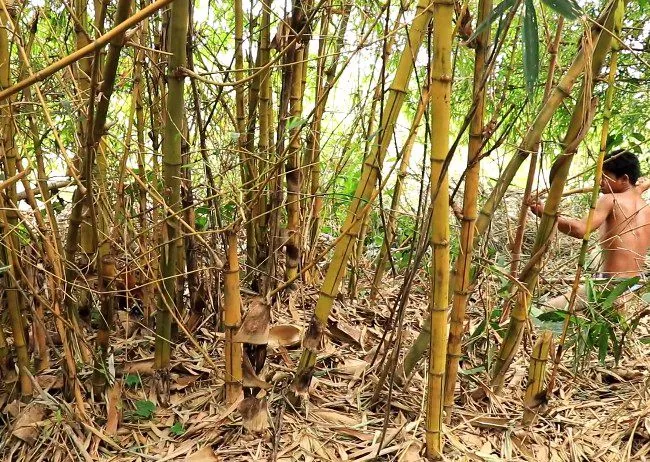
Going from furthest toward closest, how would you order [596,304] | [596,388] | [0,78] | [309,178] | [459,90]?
[459,90] → [309,178] → [596,388] → [596,304] → [0,78]

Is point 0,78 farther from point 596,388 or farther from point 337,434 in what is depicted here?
point 596,388

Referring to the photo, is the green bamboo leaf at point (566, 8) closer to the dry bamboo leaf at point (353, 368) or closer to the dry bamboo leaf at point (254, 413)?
the dry bamboo leaf at point (254, 413)

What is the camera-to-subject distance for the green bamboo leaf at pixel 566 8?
52cm

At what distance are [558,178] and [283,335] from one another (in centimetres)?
72

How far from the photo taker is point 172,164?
3.36ft

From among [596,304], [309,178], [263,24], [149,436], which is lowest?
[149,436]

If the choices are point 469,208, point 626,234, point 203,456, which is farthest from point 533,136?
point 626,234

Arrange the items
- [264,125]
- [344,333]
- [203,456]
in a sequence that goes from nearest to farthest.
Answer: [203,456] → [264,125] → [344,333]

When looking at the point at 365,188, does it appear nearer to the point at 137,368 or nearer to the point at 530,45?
the point at 530,45

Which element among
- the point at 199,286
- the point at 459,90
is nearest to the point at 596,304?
the point at 199,286

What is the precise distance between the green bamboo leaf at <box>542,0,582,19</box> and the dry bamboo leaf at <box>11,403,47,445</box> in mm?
1175

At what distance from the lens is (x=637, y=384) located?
4.69 ft

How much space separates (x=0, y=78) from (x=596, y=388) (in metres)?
1.51

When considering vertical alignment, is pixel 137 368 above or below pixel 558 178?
below
